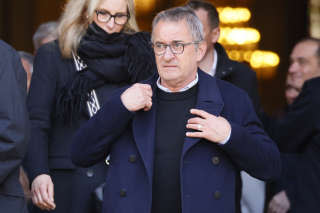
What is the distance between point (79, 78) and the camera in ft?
12.9

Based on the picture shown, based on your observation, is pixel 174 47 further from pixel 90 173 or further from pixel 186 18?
pixel 90 173

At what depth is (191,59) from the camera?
10.8ft

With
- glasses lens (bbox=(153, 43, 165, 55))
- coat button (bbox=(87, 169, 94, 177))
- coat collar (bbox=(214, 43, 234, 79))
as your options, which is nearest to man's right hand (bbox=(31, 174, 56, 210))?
coat button (bbox=(87, 169, 94, 177))

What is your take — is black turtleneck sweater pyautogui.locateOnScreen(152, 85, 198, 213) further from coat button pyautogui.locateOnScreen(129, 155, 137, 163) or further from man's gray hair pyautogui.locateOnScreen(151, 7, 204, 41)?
man's gray hair pyautogui.locateOnScreen(151, 7, 204, 41)

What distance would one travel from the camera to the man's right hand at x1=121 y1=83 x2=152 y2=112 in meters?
3.18

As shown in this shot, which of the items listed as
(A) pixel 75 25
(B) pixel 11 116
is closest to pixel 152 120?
(B) pixel 11 116

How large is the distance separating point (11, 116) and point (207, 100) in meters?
0.91

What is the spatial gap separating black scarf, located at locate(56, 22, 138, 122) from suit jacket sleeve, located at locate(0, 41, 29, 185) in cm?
63

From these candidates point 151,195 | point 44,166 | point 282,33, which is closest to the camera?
point 151,195

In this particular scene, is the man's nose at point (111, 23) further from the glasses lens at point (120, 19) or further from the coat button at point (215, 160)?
the coat button at point (215, 160)

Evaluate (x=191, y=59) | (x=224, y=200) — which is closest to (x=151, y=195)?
(x=224, y=200)

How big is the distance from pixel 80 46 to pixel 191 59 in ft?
2.90

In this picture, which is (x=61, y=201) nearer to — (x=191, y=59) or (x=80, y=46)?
(x=80, y=46)

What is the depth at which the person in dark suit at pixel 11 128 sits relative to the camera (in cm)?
312
